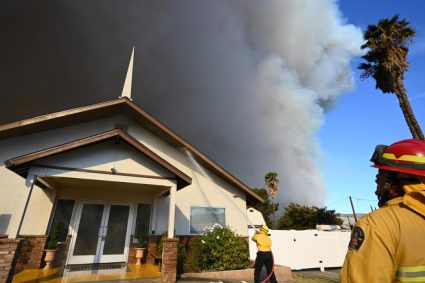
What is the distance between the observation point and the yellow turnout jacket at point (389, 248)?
113cm

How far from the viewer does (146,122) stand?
515 inches

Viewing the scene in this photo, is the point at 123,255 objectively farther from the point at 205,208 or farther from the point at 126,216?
the point at 205,208

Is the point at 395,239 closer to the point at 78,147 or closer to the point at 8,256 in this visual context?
the point at 8,256

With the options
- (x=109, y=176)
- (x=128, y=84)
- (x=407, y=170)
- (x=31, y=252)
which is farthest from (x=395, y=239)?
(x=128, y=84)

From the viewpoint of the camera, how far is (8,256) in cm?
A: 677

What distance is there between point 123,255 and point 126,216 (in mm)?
1657

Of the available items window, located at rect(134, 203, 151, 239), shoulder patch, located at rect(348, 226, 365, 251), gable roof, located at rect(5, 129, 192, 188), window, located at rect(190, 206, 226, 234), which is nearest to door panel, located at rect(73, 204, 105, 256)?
window, located at rect(134, 203, 151, 239)

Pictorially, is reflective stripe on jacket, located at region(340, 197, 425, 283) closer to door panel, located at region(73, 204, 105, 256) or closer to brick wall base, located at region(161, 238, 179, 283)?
brick wall base, located at region(161, 238, 179, 283)

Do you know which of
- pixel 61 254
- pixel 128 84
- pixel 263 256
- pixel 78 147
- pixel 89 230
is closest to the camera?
pixel 263 256

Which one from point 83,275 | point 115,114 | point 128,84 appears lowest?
point 83,275

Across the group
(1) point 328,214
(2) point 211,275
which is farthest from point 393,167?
(1) point 328,214

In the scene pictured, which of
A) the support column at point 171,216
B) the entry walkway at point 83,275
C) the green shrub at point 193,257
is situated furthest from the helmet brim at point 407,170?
the green shrub at point 193,257

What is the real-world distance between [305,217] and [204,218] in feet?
104

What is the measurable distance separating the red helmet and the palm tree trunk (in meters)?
18.2
